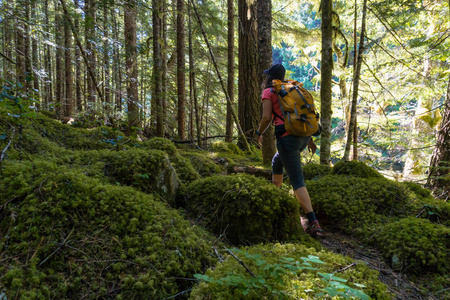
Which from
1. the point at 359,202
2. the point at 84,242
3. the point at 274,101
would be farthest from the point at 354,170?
the point at 84,242

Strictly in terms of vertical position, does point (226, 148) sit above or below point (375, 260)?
above

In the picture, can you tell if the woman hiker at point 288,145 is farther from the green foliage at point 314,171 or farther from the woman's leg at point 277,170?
the green foliage at point 314,171

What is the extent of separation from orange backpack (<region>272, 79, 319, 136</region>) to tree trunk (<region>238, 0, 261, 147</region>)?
489 cm

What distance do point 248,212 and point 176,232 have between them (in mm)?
996

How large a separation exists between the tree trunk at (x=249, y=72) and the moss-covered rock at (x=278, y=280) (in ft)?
21.0

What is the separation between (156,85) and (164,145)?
2.67m

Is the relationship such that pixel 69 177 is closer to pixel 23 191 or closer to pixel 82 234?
pixel 23 191

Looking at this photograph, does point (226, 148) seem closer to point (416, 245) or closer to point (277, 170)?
point (277, 170)

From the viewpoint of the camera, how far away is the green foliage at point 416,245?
270 cm

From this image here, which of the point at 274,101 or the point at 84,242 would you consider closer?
the point at 84,242

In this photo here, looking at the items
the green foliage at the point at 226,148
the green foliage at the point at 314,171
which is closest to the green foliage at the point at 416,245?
the green foliage at the point at 314,171

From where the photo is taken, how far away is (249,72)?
827cm

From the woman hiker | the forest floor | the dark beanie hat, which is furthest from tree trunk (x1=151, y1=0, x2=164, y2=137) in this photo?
the forest floor

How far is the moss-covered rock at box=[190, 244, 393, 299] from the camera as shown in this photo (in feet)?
4.81
